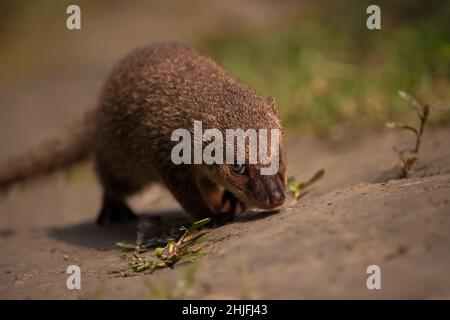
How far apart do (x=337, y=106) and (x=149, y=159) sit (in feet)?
9.01

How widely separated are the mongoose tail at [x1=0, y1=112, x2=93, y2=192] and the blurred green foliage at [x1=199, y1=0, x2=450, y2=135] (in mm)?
2194

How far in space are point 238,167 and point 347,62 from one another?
191 inches

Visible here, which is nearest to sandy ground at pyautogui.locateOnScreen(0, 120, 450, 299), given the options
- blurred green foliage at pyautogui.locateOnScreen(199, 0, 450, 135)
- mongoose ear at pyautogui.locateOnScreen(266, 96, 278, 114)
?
mongoose ear at pyautogui.locateOnScreen(266, 96, 278, 114)

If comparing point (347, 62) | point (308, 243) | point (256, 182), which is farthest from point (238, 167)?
point (347, 62)

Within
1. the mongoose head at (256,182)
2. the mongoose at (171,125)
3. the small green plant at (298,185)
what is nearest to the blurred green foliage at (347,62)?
the small green plant at (298,185)

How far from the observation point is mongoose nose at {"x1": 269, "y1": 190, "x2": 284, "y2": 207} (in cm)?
356

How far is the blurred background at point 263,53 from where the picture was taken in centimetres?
651

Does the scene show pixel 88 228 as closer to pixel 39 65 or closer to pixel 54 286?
pixel 54 286

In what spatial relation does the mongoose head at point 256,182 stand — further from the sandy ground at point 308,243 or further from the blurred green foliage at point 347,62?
the blurred green foliage at point 347,62

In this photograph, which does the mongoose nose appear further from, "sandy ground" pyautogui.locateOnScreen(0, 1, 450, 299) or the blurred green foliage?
the blurred green foliage

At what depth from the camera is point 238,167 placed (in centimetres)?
378

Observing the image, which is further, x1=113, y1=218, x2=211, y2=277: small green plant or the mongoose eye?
the mongoose eye

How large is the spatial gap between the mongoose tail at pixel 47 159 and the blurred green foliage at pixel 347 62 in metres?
2.19

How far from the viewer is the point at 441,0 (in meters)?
7.25
